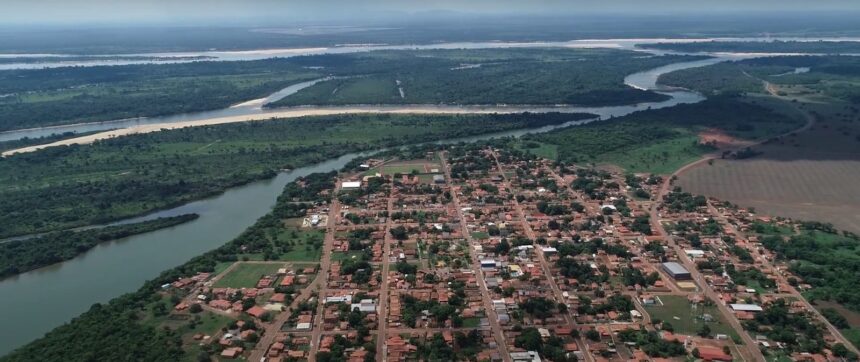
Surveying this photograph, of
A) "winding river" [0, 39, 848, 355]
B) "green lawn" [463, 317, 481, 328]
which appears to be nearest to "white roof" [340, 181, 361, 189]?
"winding river" [0, 39, 848, 355]

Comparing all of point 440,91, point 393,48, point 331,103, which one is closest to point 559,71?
point 440,91

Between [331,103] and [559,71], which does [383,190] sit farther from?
[559,71]

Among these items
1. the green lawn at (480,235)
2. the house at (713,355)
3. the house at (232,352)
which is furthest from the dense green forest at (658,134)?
the house at (232,352)

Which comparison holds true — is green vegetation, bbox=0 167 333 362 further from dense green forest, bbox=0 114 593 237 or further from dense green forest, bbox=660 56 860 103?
dense green forest, bbox=660 56 860 103

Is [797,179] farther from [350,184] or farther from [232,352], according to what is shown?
[232,352]

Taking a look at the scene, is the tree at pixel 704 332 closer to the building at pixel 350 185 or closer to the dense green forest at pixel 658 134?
the dense green forest at pixel 658 134
